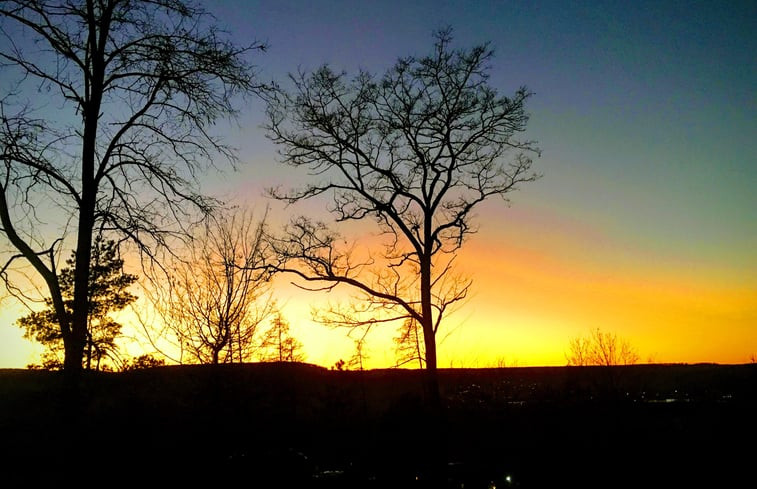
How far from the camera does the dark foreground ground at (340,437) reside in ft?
31.0

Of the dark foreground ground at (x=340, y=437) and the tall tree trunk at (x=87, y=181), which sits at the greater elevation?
the tall tree trunk at (x=87, y=181)

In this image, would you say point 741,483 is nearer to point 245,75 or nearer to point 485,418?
point 485,418

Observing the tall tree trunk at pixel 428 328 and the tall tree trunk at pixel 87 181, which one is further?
the tall tree trunk at pixel 428 328

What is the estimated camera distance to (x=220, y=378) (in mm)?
12125

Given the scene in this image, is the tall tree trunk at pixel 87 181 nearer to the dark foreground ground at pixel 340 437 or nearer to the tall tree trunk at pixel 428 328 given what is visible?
the dark foreground ground at pixel 340 437

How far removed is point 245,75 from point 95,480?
705cm

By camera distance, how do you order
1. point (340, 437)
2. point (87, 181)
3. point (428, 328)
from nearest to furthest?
point (87, 181) → point (340, 437) → point (428, 328)

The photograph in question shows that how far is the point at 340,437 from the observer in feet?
41.2

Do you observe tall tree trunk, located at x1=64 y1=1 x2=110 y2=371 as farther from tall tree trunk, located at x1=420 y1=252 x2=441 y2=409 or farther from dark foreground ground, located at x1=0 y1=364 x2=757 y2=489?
tall tree trunk, located at x1=420 y1=252 x2=441 y2=409

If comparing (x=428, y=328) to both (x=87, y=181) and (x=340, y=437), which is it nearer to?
(x=340, y=437)

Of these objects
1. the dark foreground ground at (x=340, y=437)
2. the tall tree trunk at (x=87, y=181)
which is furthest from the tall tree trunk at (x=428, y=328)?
the tall tree trunk at (x=87, y=181)

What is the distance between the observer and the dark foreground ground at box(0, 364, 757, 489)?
31.0ft

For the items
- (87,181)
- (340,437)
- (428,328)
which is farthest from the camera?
(428,328)

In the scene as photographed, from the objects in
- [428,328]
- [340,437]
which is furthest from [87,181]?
[428,328]
